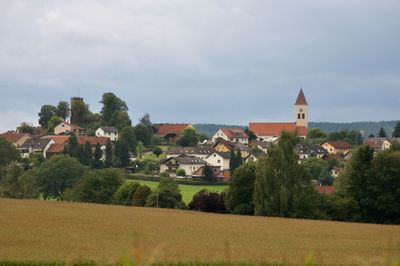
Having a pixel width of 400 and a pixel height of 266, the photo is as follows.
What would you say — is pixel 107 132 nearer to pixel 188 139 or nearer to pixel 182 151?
pixel 188 139

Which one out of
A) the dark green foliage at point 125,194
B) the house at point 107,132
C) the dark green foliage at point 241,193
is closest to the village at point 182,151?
the house at point 107,132

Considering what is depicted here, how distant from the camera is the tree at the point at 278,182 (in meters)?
62.3

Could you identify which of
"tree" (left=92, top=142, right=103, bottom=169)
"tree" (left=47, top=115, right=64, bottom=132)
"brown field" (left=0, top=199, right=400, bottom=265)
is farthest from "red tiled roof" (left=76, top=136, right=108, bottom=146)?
"brown field" (left=0, top=199, right=400, bottom=265)

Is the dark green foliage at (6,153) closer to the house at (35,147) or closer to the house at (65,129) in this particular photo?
the house at (35,147)

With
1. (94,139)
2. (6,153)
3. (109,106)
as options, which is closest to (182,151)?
(94,139)

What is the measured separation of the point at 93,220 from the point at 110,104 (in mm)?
152396

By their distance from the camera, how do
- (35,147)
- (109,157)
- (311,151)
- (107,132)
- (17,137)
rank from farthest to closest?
1. (107,132)
2. (311,151)
3. (17,137)
4. (35,147)
5. (109,157)

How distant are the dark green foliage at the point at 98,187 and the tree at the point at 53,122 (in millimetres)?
104398

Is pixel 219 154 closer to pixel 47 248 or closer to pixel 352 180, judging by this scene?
pixel 352 180

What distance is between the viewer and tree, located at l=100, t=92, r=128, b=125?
190762mm

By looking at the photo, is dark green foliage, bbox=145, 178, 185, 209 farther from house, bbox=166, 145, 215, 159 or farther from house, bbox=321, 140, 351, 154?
house, bbox=321, 140, 351, 154

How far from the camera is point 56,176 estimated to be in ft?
339

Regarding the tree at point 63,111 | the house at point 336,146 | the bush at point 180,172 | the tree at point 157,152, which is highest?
the tree at point 63,111

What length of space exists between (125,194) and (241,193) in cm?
1486
